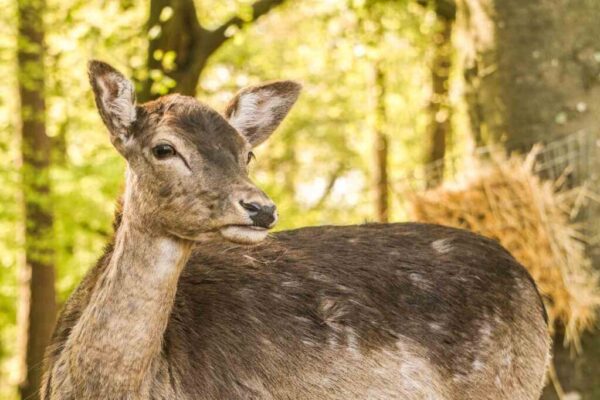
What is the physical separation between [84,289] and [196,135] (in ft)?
3.95

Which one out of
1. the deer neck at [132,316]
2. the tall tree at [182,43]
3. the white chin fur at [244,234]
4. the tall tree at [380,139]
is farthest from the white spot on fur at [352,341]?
the tall tree at [380,139]

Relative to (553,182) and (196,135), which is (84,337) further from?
(553,182)

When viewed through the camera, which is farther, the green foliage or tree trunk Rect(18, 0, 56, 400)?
tree trunk Rect(18, 0, 56, 400)

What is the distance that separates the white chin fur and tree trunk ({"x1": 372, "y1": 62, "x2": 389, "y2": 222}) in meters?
9.36

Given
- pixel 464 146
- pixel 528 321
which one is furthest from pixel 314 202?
pixel 528 321

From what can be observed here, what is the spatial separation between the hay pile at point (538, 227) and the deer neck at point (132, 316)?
3.30 metres

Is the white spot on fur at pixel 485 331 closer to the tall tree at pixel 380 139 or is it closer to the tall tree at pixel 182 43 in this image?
the tall tree at pixel 182 43

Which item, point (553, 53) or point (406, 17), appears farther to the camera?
point (406, 17)

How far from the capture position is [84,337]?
508cm

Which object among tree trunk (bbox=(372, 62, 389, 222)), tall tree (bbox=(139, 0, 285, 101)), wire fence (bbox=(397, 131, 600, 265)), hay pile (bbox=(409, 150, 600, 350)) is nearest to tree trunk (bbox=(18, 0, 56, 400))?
tall tree (bbox=(139, 0, 285, 101))

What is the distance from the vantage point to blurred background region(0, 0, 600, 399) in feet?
25.6

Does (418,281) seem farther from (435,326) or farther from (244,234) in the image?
(244,234)

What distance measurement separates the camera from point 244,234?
470 cm

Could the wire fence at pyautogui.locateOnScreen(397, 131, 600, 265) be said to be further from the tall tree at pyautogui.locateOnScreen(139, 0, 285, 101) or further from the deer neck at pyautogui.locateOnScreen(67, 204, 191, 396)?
the deer neck at pyautogui.locateOnScreen(67, 204, 191, 396)
